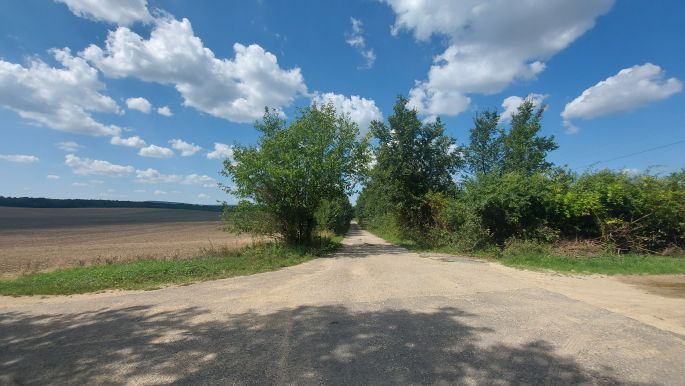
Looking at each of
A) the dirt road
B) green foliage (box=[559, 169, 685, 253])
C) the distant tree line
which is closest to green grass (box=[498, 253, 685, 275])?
green foliage (box=[559, 169, 685, 253])

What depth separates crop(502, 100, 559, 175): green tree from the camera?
3588cm

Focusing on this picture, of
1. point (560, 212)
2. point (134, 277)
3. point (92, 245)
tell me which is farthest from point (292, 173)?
point (92, 245)

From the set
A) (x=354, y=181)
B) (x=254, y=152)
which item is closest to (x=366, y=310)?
(x=254, y=152)

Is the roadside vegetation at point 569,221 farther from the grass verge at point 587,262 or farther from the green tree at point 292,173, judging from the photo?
the green tree at point 292,173

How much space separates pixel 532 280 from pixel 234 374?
8.18 meters

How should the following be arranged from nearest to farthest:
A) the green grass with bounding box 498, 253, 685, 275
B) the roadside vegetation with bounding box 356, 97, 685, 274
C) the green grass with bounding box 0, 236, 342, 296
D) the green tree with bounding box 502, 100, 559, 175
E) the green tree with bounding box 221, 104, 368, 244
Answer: the green grass with bounding box 0, 236, 342, 296 → the green grass with bounding box 498, 253, 685, 275 → the roadside vegetation with bounding box 356, 97, 685, 274 → the green tree with bounding box 221, 104, 368, 244 → the green tree with bounding box 502, 100, 559, 175

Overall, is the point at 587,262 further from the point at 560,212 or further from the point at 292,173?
the point at 292,173

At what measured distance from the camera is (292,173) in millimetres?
17297

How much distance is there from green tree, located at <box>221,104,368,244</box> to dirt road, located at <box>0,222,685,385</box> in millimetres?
9975

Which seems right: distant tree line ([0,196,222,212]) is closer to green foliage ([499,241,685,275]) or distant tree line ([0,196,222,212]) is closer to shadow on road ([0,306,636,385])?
green foliage ([499,241,685,275])

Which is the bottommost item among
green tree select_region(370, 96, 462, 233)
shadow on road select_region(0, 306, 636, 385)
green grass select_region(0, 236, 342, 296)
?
green grass select_region(0, 236, 342, 296)

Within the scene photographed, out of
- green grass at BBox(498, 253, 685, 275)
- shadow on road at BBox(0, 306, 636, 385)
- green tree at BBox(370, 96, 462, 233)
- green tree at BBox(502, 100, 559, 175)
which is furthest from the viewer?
green tree at BBox(502, 100, 559, 175)

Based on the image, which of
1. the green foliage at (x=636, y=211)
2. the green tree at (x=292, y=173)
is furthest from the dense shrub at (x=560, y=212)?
the green tree at (x=292, y=173)

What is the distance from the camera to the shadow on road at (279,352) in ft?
12.6
